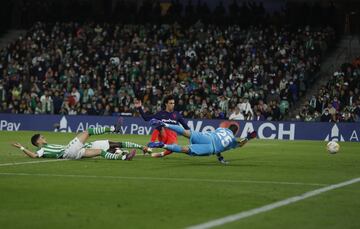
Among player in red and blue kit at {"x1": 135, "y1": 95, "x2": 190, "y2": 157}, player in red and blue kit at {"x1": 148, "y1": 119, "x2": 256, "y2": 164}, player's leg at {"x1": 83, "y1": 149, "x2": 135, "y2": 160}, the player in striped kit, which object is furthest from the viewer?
player in red and blue kit at {"x1": 135, "y1": 95, "x2": 190, "y2": 157}

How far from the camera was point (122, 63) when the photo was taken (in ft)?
149

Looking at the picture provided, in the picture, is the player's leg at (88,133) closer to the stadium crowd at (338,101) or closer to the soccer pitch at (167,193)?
the soccer pitch at (167,193)

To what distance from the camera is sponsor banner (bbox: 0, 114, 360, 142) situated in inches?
1452

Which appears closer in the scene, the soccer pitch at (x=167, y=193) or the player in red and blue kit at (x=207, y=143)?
the soccer pitch at (x=167, y=193)

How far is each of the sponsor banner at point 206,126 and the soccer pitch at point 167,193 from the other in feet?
57.0

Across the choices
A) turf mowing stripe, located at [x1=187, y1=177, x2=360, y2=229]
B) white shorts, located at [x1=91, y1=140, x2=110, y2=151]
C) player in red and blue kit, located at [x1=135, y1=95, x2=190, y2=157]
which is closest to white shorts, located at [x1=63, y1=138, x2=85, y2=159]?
white shorts, located at [x1=91, y1=140, x2=110, y2=151]

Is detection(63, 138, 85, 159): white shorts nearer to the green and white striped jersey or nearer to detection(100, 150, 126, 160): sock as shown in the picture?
the green and white striped jersey

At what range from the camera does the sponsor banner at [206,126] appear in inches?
1452

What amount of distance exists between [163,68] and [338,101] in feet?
35.0

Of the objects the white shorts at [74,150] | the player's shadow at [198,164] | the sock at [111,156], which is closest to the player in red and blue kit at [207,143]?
the player's shadow at [198,164]

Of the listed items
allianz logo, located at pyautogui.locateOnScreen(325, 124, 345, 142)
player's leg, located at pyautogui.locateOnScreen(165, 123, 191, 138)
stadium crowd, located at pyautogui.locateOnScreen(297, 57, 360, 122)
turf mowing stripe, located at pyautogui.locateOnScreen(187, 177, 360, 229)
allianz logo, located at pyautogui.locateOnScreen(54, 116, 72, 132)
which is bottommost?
allianz logo, located at pyautogui.locateOnScreen(54, 116, 72, 132)

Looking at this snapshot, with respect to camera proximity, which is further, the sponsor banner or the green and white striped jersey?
the sponsor banner

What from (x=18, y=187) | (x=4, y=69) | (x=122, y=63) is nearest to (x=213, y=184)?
(x=18, y=187)

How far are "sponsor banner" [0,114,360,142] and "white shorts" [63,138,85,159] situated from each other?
52.6 feet
